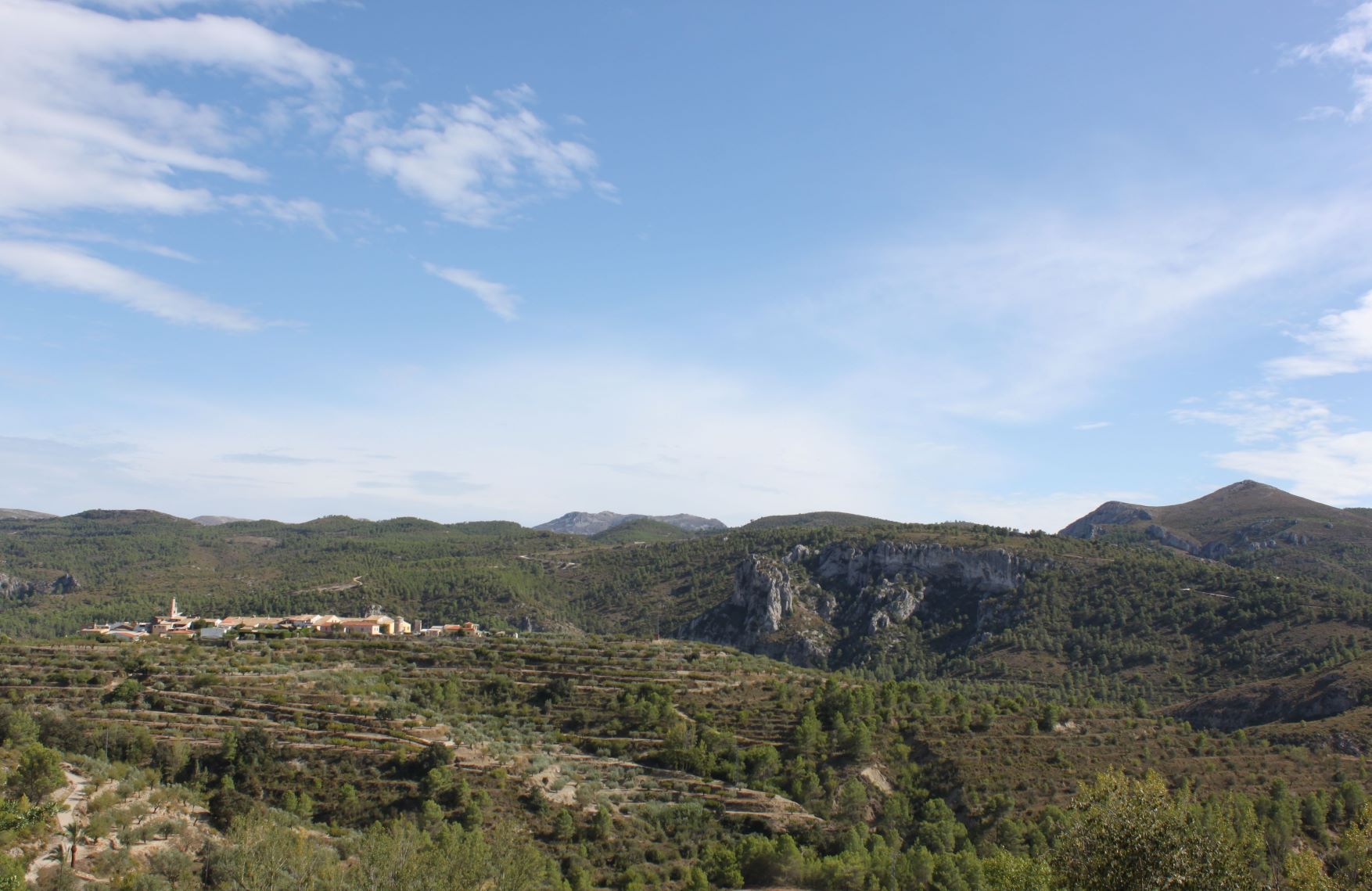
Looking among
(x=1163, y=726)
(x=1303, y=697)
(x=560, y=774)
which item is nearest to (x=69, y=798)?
(x=560, y=774)

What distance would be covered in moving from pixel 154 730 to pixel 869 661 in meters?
118

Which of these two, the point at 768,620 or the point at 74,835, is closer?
the point at 74,835

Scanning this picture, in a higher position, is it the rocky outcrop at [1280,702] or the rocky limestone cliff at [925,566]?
the rocky limestone cliff at [925,566]

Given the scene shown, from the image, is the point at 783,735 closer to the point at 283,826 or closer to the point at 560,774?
the point at 560,774

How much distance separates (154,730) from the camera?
4794cm

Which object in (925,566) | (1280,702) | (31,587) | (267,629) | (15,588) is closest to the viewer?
(267,629)

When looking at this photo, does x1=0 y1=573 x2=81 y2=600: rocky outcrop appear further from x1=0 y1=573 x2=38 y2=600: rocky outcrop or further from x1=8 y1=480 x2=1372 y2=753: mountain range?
x1=8 y1=480 x2=1372 y2=753: mountain range

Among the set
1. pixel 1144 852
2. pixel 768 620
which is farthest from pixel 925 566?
pixel 1144 852

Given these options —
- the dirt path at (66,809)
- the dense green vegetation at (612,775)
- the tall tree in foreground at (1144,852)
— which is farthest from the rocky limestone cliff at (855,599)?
the tall tree in foreground at (1144,852)

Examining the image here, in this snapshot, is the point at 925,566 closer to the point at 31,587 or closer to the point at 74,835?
the point at 74,835

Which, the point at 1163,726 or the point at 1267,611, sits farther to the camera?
the point at 1267,611

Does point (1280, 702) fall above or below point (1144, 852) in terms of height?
below

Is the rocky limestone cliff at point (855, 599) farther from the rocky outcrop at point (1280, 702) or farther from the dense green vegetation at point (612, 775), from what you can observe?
the dense green vegetation at point (612, 775)

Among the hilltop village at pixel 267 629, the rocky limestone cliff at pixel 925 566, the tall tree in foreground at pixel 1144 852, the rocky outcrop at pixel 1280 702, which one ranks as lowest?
the rocky outcrop at pixel 1280 702
